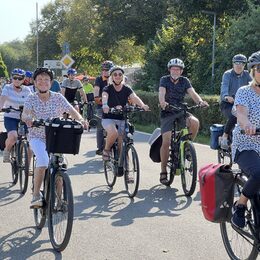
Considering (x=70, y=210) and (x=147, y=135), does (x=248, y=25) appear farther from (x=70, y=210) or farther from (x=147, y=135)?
(x=70, y=210)

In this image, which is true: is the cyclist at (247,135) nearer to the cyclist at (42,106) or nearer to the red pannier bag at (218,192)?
the red pannier bag at (218,192)

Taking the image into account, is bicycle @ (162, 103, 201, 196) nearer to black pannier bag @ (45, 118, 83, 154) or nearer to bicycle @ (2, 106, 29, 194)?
bicycle @ (2, 106, 29, 194)

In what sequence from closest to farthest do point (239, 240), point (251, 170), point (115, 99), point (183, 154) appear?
1. point (251, 170)
2. point (239, 240)
3. point (183, 154)
4. point (115, 99)

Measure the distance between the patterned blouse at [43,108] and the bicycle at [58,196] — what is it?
1.90 feet

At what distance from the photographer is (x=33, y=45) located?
71.6 metres

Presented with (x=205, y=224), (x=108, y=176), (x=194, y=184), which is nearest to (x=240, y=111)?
(x=205, y=224)

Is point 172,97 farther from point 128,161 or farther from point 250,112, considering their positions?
point 250,112

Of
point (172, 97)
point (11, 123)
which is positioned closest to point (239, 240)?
point (172, 97)

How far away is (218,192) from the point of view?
15.1ft

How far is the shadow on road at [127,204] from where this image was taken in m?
6.76

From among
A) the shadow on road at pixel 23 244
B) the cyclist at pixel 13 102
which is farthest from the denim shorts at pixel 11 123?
the shadow on road at pixel 23 244

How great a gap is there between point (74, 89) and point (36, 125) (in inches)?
382

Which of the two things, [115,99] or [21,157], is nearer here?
[21,157]

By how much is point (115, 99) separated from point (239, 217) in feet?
14.1
